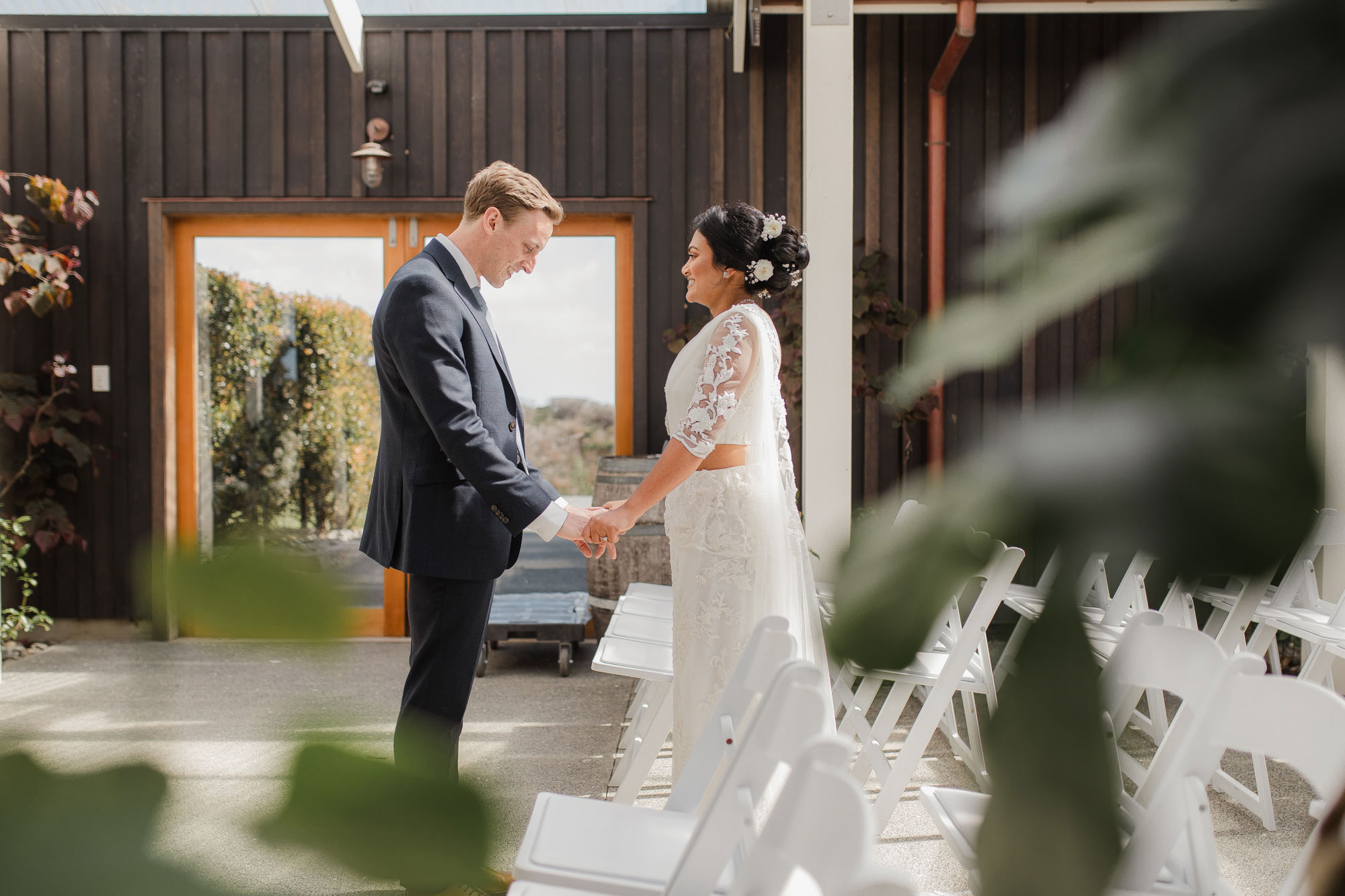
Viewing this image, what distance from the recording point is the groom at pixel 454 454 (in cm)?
195

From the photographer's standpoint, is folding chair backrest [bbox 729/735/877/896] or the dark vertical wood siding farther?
the dark vertical wood siding

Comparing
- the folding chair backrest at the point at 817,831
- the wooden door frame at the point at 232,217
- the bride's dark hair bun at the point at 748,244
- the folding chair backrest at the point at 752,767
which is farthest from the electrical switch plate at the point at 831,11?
the folding chair backrest at the point at 817,831

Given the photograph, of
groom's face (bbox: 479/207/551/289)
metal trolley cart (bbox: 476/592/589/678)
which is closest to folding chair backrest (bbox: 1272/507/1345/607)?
groom's face (bbox: 479/207/551/289)

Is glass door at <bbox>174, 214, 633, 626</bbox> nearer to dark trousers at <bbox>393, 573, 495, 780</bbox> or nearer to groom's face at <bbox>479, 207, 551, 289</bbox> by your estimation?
groom's face at <bbox>479, 207, 551, 289</bbox>

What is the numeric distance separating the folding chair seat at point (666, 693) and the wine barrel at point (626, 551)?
950 mm

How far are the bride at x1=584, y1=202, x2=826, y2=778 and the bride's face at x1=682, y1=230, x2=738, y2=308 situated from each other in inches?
1.4

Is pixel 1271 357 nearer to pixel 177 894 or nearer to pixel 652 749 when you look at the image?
pixel 177 894

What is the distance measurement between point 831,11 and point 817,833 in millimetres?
2717

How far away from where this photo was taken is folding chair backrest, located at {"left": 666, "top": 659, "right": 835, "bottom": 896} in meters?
1.27

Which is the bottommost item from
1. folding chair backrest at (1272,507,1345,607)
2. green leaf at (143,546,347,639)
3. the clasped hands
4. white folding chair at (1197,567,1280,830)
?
white folding chair at (1197,567,1280,830)

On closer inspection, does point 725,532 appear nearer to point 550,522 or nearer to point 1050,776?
point 550,522

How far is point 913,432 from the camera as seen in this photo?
486 centimetres

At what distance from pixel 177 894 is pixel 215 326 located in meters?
5.38

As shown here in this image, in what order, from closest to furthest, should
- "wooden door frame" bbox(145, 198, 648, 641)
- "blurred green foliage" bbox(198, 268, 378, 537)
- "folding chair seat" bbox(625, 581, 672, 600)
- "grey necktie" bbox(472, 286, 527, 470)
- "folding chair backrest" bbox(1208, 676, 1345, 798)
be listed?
"blurred green foliage" bbox(198, 268, 378, 537) → "folding chair backrest" bbox(1208, 676, 1345, 798) → "grey necktie" bbox(472, 286, 527, 470) → "folding chair seat" bbox(625, 581, 672, 600) → "wooden door frame" bbox(145, 198, 648, 641)
